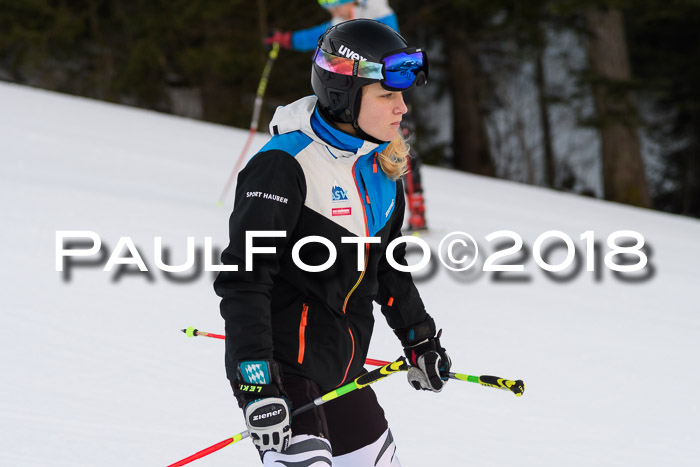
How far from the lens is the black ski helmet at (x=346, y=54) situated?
72.6 inches

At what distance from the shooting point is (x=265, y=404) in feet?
5.31

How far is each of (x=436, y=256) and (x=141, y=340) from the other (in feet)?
8.23

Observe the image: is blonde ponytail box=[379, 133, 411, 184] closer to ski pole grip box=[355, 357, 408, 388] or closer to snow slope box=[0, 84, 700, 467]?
ski pole grip box=[355, 357, 408, 388]

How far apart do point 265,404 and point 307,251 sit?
1.19 ft

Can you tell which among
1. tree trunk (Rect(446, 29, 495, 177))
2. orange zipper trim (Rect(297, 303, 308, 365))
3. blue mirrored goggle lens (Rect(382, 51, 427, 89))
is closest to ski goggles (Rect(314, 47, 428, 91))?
blue mirrored goggle lens (Rect(382, 51, 427, 89))

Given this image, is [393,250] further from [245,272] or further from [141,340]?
[141,340]

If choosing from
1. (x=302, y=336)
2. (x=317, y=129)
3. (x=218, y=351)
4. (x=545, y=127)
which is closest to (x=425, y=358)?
(x=302, y=336)

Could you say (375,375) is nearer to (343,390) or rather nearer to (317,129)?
(343,390)

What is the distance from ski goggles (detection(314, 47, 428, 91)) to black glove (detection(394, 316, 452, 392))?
62cm

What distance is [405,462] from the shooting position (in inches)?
115

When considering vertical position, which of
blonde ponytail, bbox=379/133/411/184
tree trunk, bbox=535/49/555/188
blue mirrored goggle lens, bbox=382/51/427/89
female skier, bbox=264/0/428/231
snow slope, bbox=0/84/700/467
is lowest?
snow slope, bbox=0/84/700/467

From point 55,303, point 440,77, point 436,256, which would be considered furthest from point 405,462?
point 440,77

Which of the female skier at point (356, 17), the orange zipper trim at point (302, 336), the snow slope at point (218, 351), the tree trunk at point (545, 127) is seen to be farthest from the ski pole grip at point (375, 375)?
the tree trunk at point (545, 127)

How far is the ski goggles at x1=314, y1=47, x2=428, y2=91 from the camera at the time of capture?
6.04 ft
